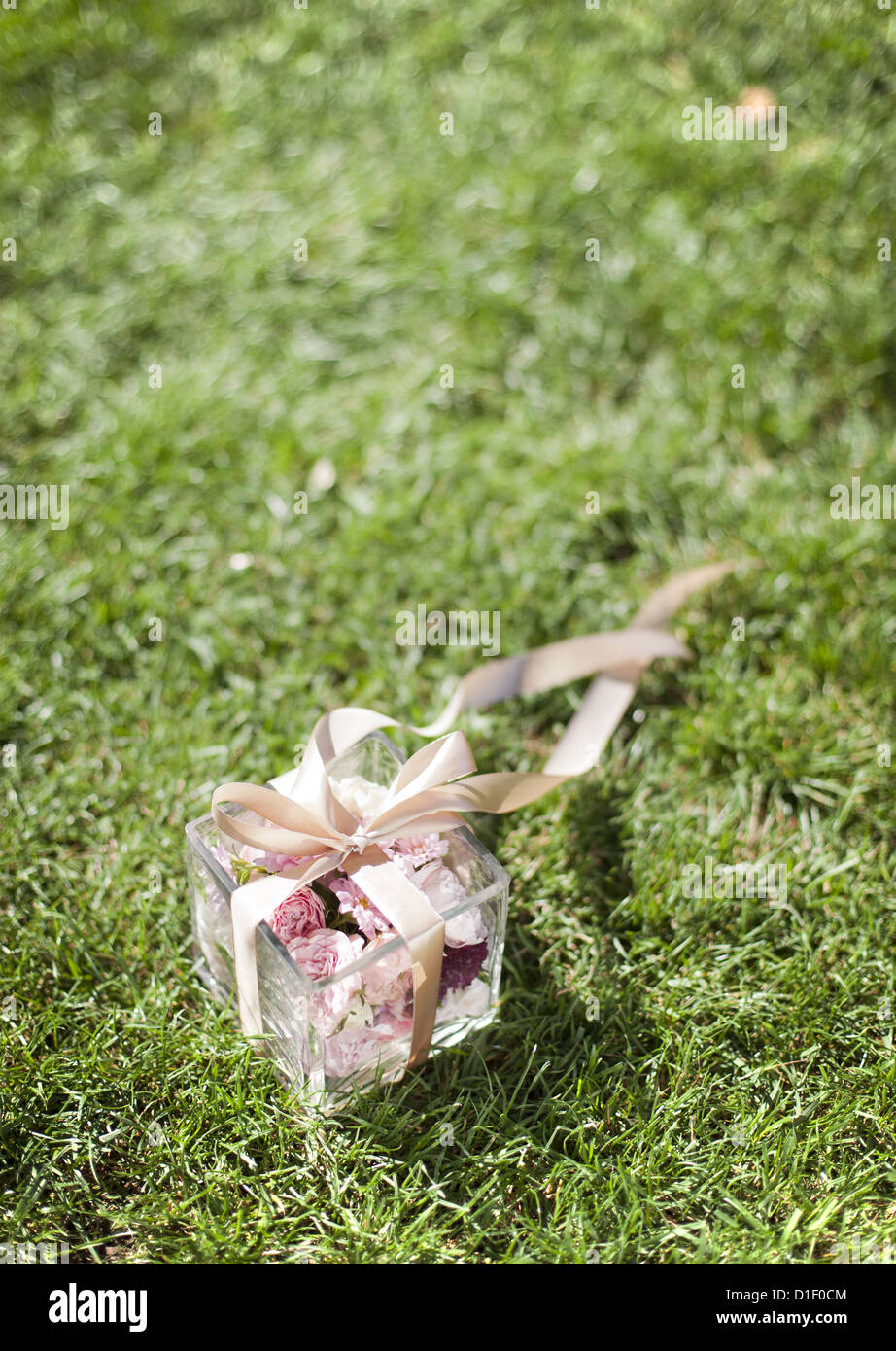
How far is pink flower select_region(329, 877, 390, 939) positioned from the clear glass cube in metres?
0.02

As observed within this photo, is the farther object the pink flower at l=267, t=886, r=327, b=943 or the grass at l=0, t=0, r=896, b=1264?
the grass at l=0, t=0, r=896, b=1264

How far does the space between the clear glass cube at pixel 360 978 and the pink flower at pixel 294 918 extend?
0.03 metres

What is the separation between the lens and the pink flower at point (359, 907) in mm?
1988

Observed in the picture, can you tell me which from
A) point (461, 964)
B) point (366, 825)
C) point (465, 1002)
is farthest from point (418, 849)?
point (465, 1002)

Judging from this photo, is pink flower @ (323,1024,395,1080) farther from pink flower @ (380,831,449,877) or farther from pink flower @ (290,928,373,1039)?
pink flower @ (380,831,449,877)

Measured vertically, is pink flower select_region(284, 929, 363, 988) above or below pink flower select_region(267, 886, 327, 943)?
below

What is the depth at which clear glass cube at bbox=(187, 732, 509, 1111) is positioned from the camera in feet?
6.37

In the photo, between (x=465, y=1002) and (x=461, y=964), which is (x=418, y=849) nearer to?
(x=461, y=964)

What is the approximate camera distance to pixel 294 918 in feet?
6.55

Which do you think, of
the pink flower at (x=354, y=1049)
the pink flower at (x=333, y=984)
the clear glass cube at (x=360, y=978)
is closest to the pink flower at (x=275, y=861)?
the clear glass cube at (x=360, y=978)

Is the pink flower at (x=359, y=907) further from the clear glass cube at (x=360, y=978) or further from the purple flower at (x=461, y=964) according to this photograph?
the purple flower at (x=461, y=964)

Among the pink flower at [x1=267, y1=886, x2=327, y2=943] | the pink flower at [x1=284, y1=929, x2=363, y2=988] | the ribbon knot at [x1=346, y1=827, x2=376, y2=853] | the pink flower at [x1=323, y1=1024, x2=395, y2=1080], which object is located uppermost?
the ribbon knot at [x1=346, y1=827, x2=376, y2=853]

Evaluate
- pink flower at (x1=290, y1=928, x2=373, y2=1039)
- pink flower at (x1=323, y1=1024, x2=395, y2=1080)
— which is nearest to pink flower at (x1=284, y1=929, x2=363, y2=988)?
pink flower at (x1=290, y1=928, x2=373, y2=1039)
